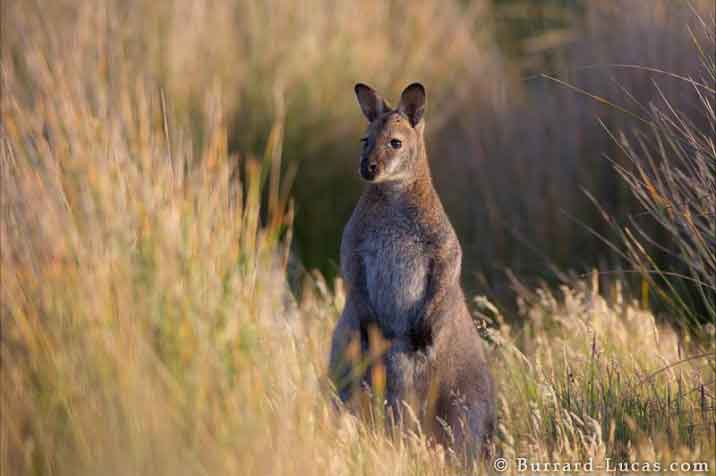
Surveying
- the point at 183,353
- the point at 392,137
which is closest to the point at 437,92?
the point at 392,137

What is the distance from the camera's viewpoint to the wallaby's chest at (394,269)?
474 centimetres

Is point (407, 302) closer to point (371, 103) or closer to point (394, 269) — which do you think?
point (394, 269)

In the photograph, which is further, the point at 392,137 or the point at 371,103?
the point at 371,103

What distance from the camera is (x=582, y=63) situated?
8383mm

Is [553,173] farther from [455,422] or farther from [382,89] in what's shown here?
[455,422]

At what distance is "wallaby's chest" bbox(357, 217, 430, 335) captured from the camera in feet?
15.5

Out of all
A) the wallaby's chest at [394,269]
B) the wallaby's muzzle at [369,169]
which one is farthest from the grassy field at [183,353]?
the wallaby's muzzle at [369,169]

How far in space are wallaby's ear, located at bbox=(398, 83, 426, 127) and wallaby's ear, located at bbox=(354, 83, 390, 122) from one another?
0.08 m

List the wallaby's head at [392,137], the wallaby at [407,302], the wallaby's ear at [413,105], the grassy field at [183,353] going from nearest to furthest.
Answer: the grassy field at [183,353] < the wallaby at [407,302] < the wallaby's head at [392,137] < the wallaby's ear at [413,105]

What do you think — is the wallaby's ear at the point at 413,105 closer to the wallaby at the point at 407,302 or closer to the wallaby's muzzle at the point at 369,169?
the wallaby at the point at 407,302

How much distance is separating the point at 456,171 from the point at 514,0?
626 centimetres

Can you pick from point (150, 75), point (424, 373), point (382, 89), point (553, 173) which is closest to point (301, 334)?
point (424, 373)

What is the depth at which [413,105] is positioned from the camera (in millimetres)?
5066

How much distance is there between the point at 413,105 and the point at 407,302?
902mm
